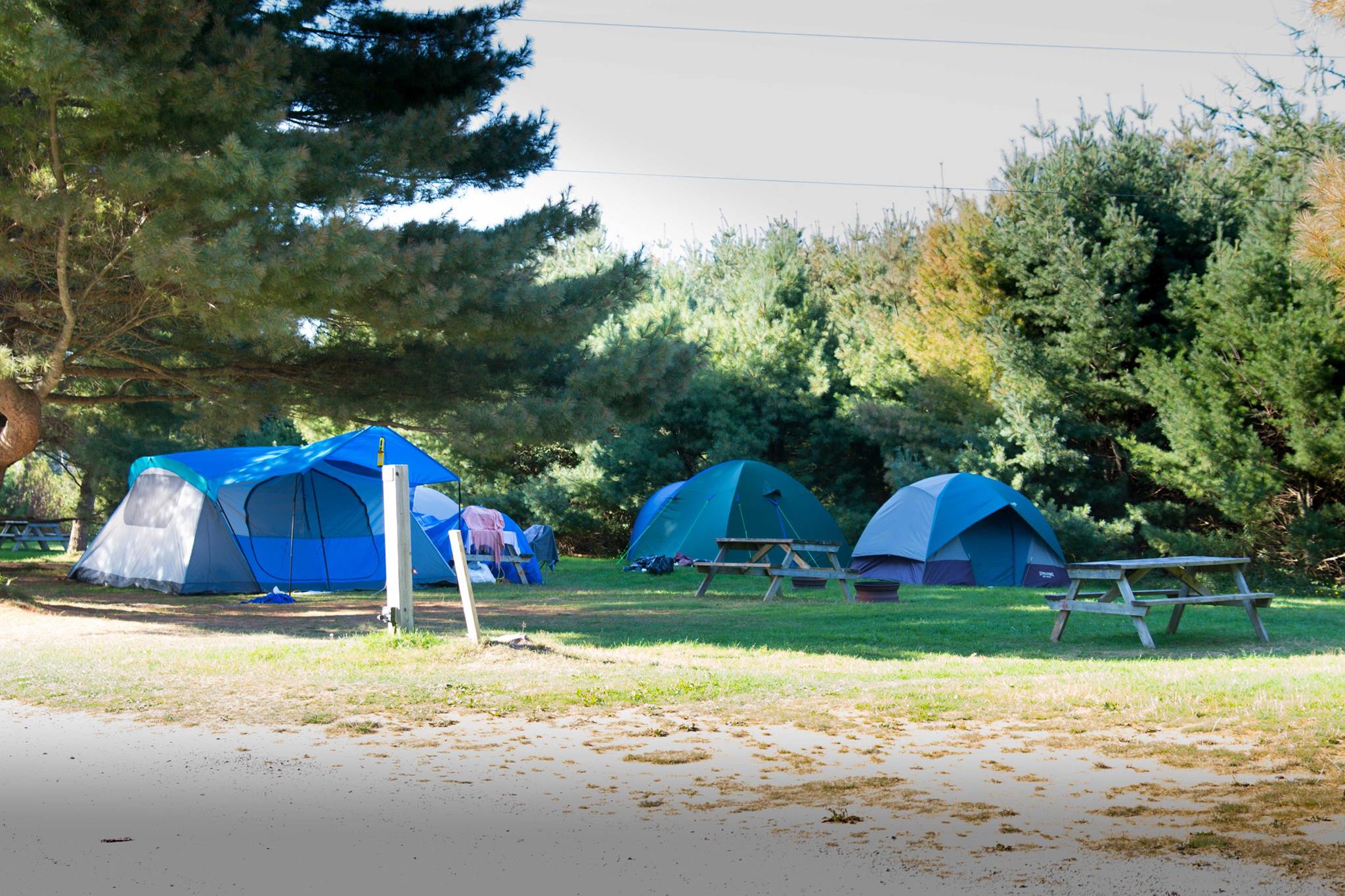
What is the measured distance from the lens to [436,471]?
44.2 feet

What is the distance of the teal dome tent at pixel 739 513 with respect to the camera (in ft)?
→ 60.1

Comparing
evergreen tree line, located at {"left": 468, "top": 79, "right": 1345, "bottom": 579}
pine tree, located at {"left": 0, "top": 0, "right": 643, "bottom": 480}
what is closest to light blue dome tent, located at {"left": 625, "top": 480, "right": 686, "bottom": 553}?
evergreen tree line, located at {"left": 468, "top": 79, "right": 1345, "bottom": 579}

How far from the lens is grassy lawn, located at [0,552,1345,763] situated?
5.38m

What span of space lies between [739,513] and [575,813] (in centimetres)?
1476

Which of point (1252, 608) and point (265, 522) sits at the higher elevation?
point (265, 522)

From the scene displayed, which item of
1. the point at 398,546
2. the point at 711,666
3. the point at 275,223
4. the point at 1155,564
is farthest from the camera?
the point at 275,223

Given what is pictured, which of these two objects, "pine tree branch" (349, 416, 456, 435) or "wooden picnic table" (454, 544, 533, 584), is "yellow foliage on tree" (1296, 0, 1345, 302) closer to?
"pine tree branch" (349, 416, 456, 435)

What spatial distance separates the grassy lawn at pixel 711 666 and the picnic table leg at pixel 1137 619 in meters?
0.19

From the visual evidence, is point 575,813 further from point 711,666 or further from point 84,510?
point 84,510

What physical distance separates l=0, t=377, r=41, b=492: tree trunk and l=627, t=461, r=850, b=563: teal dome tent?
1002 cm

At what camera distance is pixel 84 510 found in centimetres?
2188

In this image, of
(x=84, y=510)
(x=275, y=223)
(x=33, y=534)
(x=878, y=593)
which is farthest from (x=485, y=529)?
(x=33, y=534)

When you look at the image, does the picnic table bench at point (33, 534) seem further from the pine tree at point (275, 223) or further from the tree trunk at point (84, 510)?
the pine tree at point (275, 223)

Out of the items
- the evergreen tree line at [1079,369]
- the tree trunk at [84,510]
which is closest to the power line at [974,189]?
the evergreen tree line at [1079,369]
